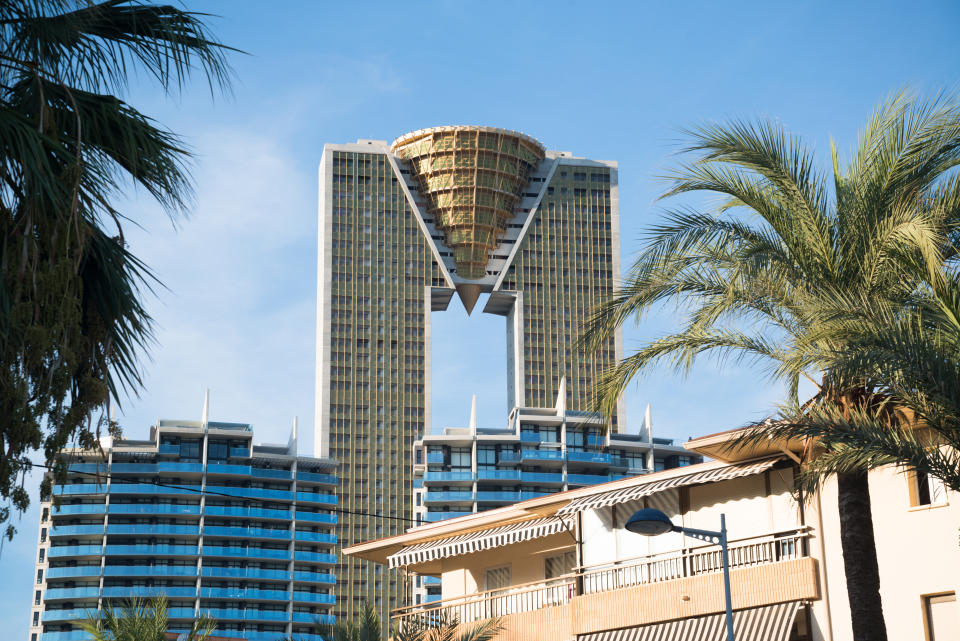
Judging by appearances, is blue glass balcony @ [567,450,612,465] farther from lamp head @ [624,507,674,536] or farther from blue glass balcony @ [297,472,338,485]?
lamp head @ [624,507,674,536]

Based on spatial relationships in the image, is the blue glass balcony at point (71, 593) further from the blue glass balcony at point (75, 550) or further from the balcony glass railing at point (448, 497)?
the balcony glass railing at point (448, 497)

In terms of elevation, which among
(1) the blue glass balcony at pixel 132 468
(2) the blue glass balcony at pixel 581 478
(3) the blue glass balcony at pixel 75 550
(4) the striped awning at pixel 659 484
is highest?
(2) the blue glass balcony at pixel 581 478

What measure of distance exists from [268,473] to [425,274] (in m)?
39.4

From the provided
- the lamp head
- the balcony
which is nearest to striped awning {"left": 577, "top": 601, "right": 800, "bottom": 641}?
the balcony

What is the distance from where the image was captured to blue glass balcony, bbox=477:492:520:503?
149 metres

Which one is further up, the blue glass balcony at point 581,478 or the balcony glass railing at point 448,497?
the blue glass balcony at point 581,478

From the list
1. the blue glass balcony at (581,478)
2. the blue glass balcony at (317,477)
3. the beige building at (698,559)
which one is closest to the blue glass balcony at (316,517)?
the blue glass balcony at (317,477)

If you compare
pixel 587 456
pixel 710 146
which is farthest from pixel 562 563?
pixel 587 456

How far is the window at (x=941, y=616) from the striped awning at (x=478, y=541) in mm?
9581

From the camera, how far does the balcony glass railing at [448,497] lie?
486ft

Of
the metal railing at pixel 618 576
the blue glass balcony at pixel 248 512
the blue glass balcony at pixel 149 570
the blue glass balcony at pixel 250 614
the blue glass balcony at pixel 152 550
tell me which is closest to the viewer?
the metal railing at pixel 618 576

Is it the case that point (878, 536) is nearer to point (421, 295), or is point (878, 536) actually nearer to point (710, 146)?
point (710, 146)

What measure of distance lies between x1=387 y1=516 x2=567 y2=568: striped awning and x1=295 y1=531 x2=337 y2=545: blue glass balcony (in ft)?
363

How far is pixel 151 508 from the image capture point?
136875mm
